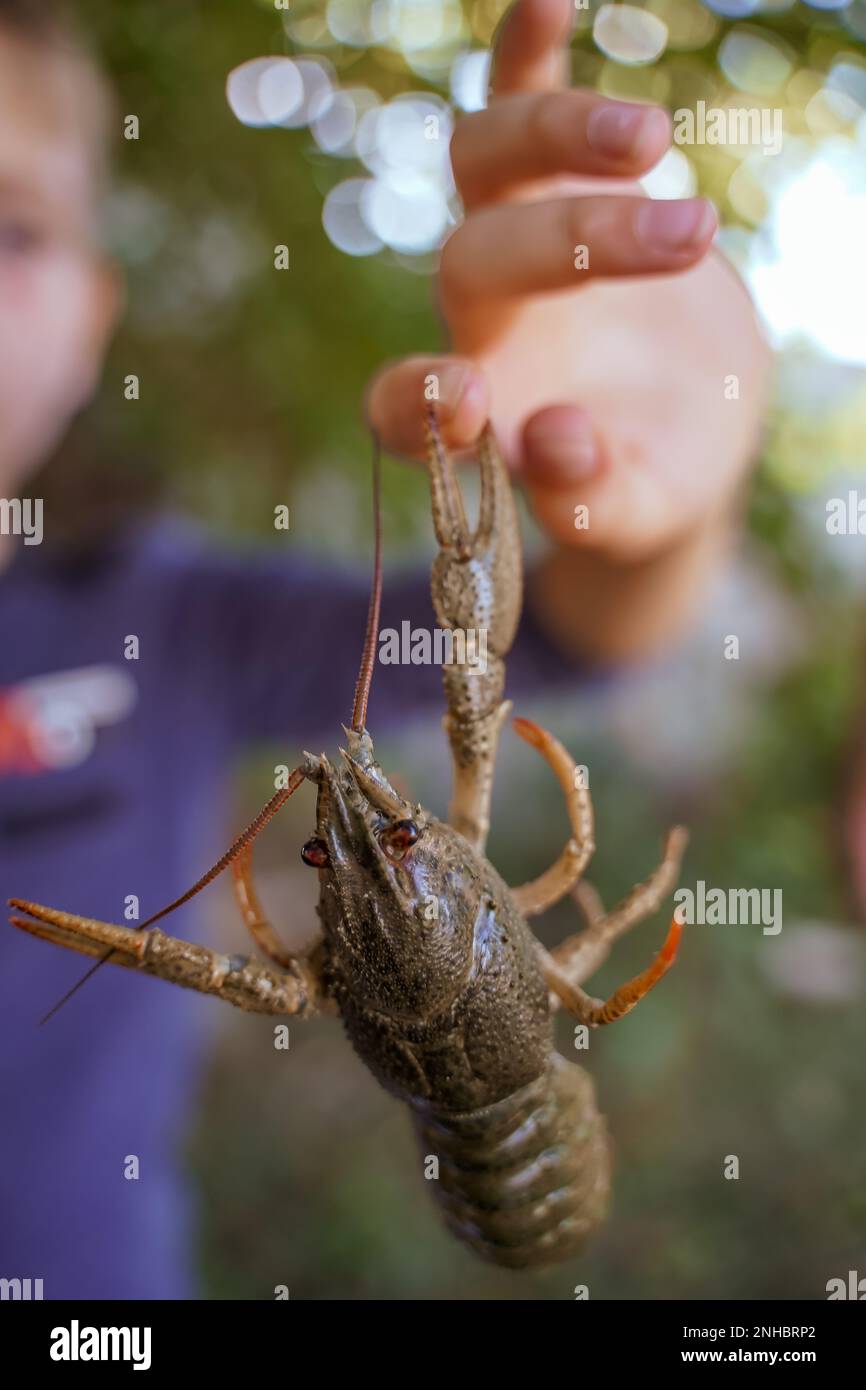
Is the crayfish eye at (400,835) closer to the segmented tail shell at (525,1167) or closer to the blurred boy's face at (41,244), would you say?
the segmented tail shell at (525,1167)

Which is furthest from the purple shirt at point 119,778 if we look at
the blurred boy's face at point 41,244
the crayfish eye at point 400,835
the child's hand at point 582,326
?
the crayfish eye at point 400,835

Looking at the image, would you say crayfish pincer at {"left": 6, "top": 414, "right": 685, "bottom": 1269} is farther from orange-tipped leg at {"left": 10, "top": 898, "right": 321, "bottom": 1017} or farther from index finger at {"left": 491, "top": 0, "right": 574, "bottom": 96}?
index finger at {"left": 491, "top": 0, "right": 574, "bottom": 96}

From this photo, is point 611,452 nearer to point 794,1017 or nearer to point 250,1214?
point 794,1017

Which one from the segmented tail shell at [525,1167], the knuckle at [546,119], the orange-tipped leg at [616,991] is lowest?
the segmented tail shell at [525,1167]

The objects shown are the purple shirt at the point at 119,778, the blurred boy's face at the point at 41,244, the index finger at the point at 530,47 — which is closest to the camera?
the index finger at the point at 530,47

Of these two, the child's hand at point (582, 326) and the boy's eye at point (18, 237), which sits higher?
the boy's eye at point (18, 237)

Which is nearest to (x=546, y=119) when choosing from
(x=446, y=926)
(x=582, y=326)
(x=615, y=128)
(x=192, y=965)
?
(x=615, y=128)

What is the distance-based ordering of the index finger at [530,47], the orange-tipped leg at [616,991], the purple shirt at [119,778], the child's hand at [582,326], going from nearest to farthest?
the orange-tipped leg at [616,991] < the child's hand at [582,326] < the index finger at [530,47] < the purple shirt at [119,778]

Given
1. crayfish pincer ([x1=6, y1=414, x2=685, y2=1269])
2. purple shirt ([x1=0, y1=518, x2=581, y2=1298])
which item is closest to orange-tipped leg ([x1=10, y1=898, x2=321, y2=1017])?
crayfish pincer ([x1=6, y1=414, x2=685, y2=1269])
